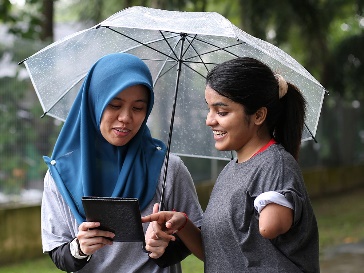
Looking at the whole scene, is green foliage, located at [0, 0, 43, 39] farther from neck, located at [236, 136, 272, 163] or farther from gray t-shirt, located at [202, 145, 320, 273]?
gray t-shirt, located at [202, 145, 320, 273]

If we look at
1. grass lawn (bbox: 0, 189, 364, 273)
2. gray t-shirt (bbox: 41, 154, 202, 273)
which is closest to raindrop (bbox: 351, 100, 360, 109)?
grass lawn (bbox: 0, 189, 364, 273)

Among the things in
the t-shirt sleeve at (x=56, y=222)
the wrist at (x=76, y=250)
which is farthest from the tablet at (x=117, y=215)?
the t-shirt sleeve at (x=56, y=222)

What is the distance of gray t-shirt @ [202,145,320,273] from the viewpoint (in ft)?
9.14

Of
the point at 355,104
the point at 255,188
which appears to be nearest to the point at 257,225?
the point at 255,188

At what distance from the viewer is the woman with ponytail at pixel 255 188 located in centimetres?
277

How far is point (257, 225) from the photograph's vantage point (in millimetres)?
2799

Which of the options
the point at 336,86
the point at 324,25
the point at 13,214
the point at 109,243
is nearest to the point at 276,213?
the point at 109,243

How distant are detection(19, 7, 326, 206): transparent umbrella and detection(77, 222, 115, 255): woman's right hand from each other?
25.7 inches

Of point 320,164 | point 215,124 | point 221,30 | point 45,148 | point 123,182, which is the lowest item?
point 320,164

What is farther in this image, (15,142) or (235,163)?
(15,142)

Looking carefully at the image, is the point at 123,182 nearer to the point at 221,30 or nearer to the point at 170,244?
the point at 170,244

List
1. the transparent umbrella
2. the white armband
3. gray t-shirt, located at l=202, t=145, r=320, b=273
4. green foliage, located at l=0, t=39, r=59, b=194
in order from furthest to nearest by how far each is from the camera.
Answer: green foliage, located at l=0, t=39, r=59, b=194
the transparent umbrella
gray t-shirt, located at l=202, t=145, r=320, b=273
the white armband

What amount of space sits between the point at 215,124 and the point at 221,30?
441mm

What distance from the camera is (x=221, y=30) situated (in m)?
3.19
